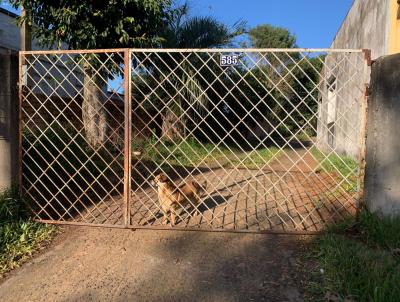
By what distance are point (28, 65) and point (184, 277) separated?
101 inches

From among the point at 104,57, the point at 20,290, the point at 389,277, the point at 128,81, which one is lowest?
the point at 20,290

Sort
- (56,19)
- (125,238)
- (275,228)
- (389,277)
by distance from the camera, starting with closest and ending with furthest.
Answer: (389,277) → (125,238) → (275,228) → (56,19)

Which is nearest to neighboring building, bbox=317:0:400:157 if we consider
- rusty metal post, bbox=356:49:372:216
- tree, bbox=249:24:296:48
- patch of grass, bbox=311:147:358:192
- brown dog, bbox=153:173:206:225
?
rusty metal post, bbox=356:49:372:216

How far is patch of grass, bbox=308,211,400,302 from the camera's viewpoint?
2248 mm

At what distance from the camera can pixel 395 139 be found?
10.2ft

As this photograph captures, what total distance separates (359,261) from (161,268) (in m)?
1.36

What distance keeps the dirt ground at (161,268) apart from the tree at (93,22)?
2710 mm

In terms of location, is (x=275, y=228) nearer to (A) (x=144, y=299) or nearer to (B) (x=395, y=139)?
(B) (x=395, y=139)

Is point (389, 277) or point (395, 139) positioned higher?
point (395, 139)

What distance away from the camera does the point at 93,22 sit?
5.93 m

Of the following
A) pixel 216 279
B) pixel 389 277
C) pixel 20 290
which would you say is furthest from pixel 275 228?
pixel 20 290

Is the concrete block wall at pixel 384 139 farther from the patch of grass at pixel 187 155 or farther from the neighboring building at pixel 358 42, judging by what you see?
the patch of grass at pixel 187 155

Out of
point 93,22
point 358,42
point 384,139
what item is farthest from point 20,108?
point 358,42

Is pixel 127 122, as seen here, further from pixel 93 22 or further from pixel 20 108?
pixel 93 22
